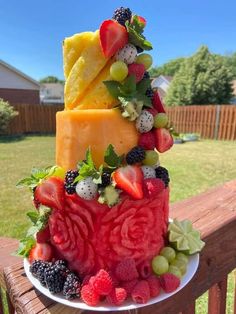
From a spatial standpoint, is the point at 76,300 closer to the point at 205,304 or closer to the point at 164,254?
the point at 164,254

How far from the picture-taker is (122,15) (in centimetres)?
84

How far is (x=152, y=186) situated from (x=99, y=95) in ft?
0.97

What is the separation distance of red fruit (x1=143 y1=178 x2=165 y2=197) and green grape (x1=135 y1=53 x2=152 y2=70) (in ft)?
1.09

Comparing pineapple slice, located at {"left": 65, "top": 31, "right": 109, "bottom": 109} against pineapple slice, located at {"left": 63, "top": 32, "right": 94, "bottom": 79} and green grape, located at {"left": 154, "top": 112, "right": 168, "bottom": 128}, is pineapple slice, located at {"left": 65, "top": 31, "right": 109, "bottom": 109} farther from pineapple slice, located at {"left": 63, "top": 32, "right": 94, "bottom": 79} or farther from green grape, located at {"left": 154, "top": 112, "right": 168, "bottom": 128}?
green grape, located at {"left": 154, "top": 112, "right": 168, "bottom": 128}

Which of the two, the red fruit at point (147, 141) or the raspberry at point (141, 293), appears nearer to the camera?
the raspberry at point (141, 293)

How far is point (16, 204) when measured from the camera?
3857 millimetres

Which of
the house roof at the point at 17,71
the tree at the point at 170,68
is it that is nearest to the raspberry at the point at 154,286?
the house roof at the point at 17,71

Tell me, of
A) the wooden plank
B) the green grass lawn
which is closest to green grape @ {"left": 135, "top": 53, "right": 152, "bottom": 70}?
the wooden plank

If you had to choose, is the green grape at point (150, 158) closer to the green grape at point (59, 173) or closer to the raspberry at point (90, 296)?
the green grape at point (59, 173)

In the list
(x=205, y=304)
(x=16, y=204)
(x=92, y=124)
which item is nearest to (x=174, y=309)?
(x=92, y=124)

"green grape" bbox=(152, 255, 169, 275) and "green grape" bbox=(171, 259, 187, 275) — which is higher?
"green grape" bbox=(152, 255, 169, 275)

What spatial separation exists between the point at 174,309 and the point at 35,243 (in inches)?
20.5

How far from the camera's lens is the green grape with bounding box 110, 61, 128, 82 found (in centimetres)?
81

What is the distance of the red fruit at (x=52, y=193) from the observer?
0.82m
